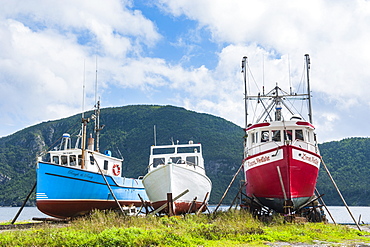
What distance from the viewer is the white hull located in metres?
17.7

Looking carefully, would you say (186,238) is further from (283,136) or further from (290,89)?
(290,89)

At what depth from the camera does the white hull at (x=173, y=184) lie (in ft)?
58.2

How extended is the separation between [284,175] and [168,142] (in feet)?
338

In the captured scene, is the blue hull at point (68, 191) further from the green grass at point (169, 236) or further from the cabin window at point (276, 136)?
the cabin window at point (276, 136)

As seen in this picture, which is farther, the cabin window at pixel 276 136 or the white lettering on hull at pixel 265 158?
the cabin window at pixel 276 136

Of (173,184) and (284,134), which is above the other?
(284,134)

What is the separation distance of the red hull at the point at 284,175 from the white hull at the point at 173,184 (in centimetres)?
338

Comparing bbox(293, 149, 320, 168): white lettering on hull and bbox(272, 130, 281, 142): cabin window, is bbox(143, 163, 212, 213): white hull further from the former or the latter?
bbox(293, 149, 320, 168): white lettering on hull

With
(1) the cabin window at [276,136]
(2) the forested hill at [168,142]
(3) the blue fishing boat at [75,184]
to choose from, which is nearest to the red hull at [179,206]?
(3) the blue fishing boat at [75,184]

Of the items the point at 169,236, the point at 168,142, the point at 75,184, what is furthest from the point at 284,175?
the point at 168,142

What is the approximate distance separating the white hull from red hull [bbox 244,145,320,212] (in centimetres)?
338

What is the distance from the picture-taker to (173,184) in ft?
58.3

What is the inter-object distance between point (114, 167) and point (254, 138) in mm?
11052

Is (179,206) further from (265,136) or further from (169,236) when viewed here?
(169,236)
